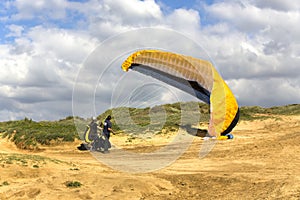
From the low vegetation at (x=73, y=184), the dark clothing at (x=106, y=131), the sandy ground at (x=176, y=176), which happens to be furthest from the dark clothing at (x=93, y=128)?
the low vegetation at (x=73, y=184)

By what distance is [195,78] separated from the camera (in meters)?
20.1

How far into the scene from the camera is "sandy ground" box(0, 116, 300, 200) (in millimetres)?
9500

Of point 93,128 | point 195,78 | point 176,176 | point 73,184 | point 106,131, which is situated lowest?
point 176,176

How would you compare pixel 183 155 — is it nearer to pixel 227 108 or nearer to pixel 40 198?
pixel 227 108

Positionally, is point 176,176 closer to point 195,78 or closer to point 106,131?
point 106,131

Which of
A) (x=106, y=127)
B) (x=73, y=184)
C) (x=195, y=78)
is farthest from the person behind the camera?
(x=195, y=78)

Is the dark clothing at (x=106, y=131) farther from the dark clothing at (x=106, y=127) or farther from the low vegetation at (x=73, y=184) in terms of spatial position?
the low vegetation at (x=73, y=184)

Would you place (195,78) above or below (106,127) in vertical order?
above

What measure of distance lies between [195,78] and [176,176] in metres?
8.55

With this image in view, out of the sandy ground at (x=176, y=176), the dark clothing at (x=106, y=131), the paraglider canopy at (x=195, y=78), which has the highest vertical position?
the paraglider canopy at (x=195, y=78)

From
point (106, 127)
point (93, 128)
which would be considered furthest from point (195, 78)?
point (93, 128)

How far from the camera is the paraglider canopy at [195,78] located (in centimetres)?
1789

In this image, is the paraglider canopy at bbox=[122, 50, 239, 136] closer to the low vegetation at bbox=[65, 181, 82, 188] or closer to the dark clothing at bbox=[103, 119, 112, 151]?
the dark clothing at bbox=[103, 119, 112, 151]

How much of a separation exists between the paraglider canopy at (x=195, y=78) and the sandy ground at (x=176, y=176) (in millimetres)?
1864
